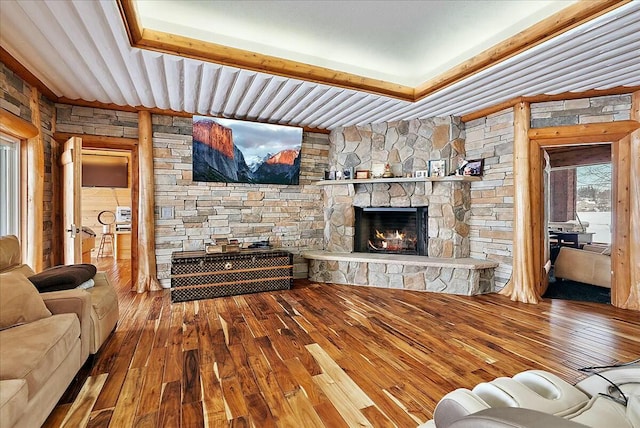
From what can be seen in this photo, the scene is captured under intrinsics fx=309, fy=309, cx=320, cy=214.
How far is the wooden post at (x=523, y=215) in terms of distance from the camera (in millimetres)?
3764

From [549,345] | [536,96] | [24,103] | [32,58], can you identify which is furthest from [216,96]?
[549,345]

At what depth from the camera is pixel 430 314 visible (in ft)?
10.8

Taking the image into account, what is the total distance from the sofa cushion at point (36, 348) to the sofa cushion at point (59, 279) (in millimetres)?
475

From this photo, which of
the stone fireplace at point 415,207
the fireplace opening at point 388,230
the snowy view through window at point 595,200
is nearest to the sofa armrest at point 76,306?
the stone fireplace at point 415,207

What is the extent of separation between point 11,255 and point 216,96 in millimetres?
2391

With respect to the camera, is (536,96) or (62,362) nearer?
(62,362)

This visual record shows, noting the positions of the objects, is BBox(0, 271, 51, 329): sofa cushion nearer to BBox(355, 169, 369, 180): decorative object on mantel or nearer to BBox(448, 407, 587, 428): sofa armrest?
BBox(448, 407, 587, 428): sofa armrest

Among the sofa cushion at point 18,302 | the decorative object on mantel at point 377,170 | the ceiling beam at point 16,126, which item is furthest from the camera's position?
the decorative object on mantel at point 377,170

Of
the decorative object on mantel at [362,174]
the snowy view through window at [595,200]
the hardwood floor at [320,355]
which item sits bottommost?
the hardwood floor at [320,355]

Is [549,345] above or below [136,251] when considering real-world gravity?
below

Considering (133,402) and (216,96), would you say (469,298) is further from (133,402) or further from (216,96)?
(216,96)

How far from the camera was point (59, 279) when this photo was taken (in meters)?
2.22

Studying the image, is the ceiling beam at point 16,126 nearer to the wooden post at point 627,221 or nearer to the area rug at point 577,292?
the area rug at point 577,292

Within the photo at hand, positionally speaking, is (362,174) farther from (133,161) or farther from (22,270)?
(22,270)
